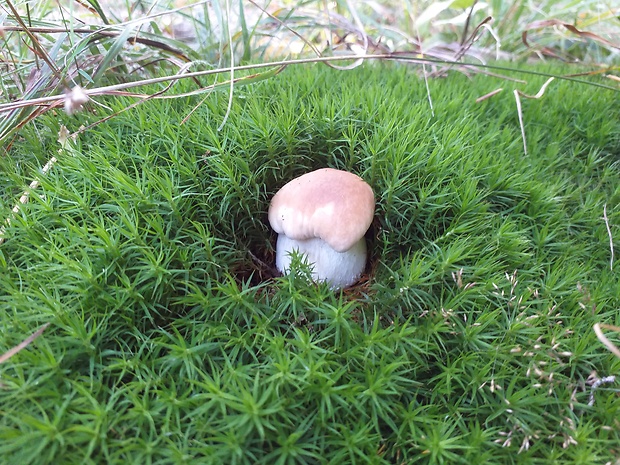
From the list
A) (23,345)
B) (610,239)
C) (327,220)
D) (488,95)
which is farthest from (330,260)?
(488,95)

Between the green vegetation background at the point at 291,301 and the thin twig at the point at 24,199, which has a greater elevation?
the thin twig at the point at 24,199

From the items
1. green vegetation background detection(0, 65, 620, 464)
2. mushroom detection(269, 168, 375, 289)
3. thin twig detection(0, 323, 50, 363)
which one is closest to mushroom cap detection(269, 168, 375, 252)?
mushroom detection(269, 168, 375, 289)

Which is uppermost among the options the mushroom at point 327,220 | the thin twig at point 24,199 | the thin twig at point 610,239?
the thin twig at point 24,199

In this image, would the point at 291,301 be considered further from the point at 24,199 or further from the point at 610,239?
the point at 610,239

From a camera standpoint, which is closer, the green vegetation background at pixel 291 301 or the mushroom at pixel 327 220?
the green vegetation background at pixel 291 301

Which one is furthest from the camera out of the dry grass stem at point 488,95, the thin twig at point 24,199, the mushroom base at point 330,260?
the dry grass stem at point 488,95

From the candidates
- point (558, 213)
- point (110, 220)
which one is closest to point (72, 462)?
point (110, 220)

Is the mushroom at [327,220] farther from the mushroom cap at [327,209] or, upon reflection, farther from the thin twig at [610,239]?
the thin twig at [610,239]

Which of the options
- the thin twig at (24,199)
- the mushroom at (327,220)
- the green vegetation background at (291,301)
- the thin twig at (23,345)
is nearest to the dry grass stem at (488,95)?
the green vegetation background at (291,301)
